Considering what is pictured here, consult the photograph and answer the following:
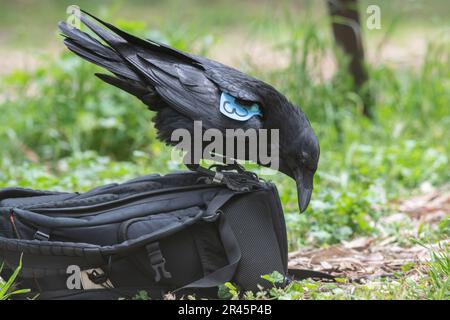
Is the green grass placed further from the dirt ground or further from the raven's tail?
the raven's tail

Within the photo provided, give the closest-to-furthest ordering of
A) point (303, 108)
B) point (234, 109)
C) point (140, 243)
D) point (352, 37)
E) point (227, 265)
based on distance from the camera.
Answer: point (140, 243) < point (227, 265) < point (234, 109) < point (303, 108) < point (352, 37)

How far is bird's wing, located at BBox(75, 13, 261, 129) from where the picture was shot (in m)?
3.68

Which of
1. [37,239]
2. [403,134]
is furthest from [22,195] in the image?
[403,134]

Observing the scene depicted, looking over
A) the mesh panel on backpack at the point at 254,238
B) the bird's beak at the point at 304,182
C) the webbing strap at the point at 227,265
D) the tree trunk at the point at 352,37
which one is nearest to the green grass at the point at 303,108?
the tree trunk at the point at 352,37

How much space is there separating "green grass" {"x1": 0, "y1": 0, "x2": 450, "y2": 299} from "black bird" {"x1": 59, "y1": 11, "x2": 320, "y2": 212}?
153 cm

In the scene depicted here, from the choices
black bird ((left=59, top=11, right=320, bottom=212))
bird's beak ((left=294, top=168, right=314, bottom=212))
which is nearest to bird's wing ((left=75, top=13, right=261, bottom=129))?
black bird ((left=59, top=11, right=320, bottom=212))

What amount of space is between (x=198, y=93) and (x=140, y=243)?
2.92ft

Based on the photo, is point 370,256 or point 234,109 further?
point 370,256

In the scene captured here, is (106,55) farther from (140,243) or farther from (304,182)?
(304,182)

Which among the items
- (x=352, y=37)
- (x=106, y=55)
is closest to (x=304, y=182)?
(x=106, y=55)

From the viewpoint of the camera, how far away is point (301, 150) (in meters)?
3.68

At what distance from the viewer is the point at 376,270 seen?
3.96 m

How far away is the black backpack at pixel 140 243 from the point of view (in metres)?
3.24

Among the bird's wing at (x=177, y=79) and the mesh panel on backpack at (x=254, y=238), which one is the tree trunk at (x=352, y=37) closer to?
the bird's wing at (x=177, y=79)
